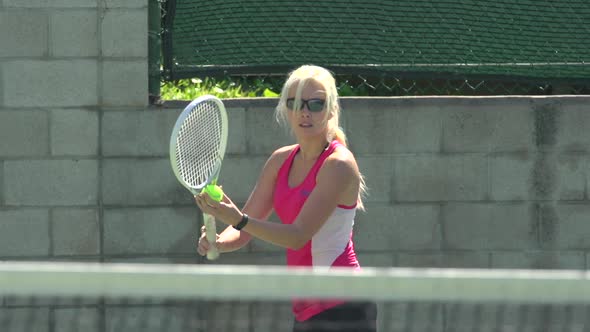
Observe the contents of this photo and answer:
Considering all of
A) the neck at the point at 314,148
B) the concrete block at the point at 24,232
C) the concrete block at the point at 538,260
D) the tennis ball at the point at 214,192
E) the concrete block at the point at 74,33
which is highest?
the concrete block at the point at 74,33

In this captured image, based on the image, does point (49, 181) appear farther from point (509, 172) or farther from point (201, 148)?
point (509, 172)

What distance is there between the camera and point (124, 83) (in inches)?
227

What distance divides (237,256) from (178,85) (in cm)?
104

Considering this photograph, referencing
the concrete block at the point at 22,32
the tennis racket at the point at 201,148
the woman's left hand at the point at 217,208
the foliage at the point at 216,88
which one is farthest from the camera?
the foliage at the point at 216,88

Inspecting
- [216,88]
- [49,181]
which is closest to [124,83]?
[49,181]

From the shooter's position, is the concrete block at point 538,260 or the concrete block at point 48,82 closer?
the concrete block at point 48,82

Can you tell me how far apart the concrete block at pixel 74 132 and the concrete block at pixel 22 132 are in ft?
0.15

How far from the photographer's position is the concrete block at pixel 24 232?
575cm

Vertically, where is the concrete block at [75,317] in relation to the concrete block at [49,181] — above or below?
below

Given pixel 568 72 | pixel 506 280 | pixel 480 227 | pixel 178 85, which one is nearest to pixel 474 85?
pixel 568 72

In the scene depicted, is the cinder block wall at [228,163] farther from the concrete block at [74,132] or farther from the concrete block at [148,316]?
the concrete block at [148,316]

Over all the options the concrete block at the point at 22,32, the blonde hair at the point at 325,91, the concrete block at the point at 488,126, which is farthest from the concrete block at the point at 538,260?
the concrete block at the point at 22,32

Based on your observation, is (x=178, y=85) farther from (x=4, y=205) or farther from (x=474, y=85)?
(x=474, y=85)

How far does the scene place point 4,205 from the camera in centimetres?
575
